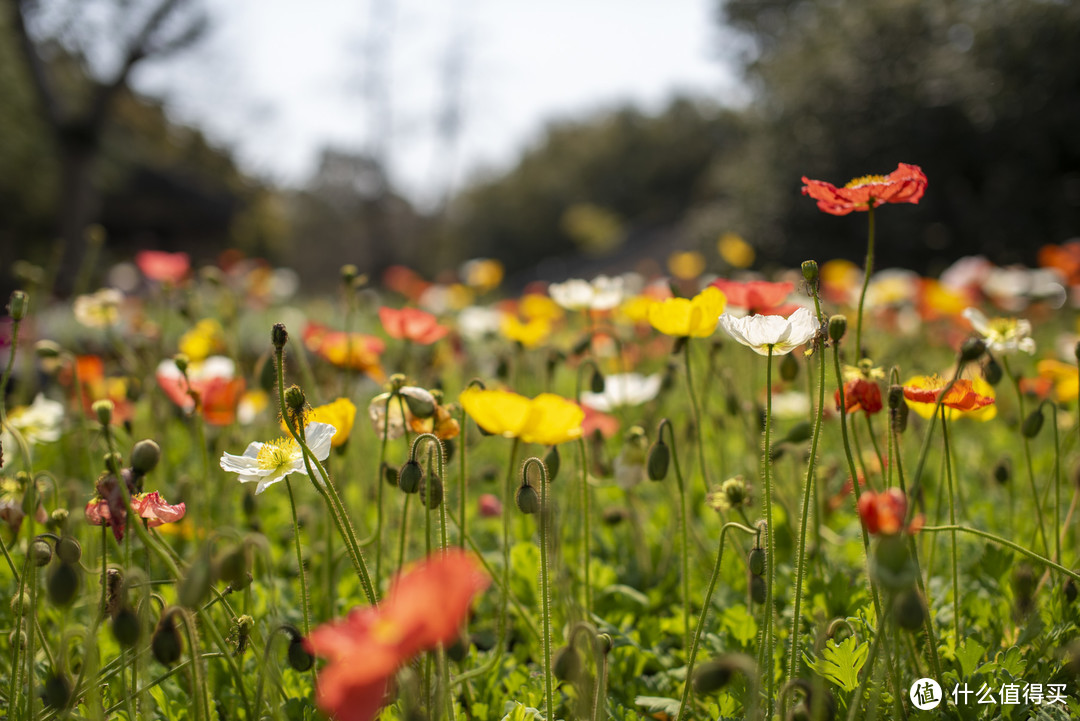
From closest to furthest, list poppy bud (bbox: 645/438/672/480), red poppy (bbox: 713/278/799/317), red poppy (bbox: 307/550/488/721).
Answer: red poppy (bbox: 307/550/488/721) → poppy bud (bbox: 645/438/672/480) → red poppy (bbox: 713/278/799/317)

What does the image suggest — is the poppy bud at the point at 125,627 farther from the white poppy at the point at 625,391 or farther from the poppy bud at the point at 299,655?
the white poppy at the point at 625,391

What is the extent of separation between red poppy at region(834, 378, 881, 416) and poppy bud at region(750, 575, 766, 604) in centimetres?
30

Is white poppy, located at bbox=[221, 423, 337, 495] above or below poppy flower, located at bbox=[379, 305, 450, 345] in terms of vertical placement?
below

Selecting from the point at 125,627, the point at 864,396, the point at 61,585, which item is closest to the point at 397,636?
the point at 125,627

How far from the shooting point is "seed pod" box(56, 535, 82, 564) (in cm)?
91

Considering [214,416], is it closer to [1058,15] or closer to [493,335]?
[493,335]

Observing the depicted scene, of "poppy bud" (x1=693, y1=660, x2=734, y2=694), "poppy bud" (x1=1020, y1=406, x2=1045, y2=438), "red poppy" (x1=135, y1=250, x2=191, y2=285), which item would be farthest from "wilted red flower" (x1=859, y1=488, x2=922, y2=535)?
"red poppy" (x1=135, y1=250, x2=191, y2=285)

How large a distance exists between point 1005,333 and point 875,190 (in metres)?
0.53

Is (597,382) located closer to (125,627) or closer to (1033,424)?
(1033,424)

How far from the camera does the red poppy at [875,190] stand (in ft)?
3.62

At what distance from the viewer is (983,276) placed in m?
3.49

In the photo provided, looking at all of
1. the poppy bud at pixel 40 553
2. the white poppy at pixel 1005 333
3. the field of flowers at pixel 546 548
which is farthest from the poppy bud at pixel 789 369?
the poppy bud at pixel 40 553

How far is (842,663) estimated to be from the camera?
40.5 inches

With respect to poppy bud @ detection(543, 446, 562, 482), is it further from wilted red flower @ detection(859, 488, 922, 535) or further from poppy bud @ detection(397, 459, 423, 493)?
wilted red flower @ detection(859, 488, 922, 535)
